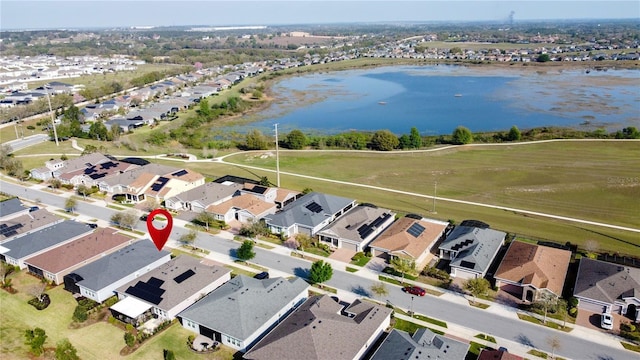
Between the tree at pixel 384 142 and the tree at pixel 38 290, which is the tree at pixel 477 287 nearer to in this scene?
Answer: the tree at pixel 38 290

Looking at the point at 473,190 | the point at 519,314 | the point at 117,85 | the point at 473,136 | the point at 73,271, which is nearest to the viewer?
the point at 519,314

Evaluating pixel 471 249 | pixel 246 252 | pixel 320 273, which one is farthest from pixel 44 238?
pixel 471 249

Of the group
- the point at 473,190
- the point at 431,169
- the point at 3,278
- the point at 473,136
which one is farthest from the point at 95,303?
the point at 473,136

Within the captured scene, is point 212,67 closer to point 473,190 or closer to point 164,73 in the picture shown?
point 164,73

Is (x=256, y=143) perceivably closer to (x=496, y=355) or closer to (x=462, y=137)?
(x=462, y=137)

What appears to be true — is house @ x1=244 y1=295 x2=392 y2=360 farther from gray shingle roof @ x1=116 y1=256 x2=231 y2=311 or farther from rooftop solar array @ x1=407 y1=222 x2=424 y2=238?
rooftop solar array @ x1=407 y1=222 x2=424 y2=238

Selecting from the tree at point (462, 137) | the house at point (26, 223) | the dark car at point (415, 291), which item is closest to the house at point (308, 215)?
the dark car at point (415, 291)

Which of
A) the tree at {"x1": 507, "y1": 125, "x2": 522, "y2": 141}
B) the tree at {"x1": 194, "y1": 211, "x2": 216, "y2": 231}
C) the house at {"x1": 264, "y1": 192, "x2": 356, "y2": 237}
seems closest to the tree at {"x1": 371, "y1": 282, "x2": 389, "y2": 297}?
the house at {"x1": 264, "y1": 192, "x2": 356, "y2": 237}
